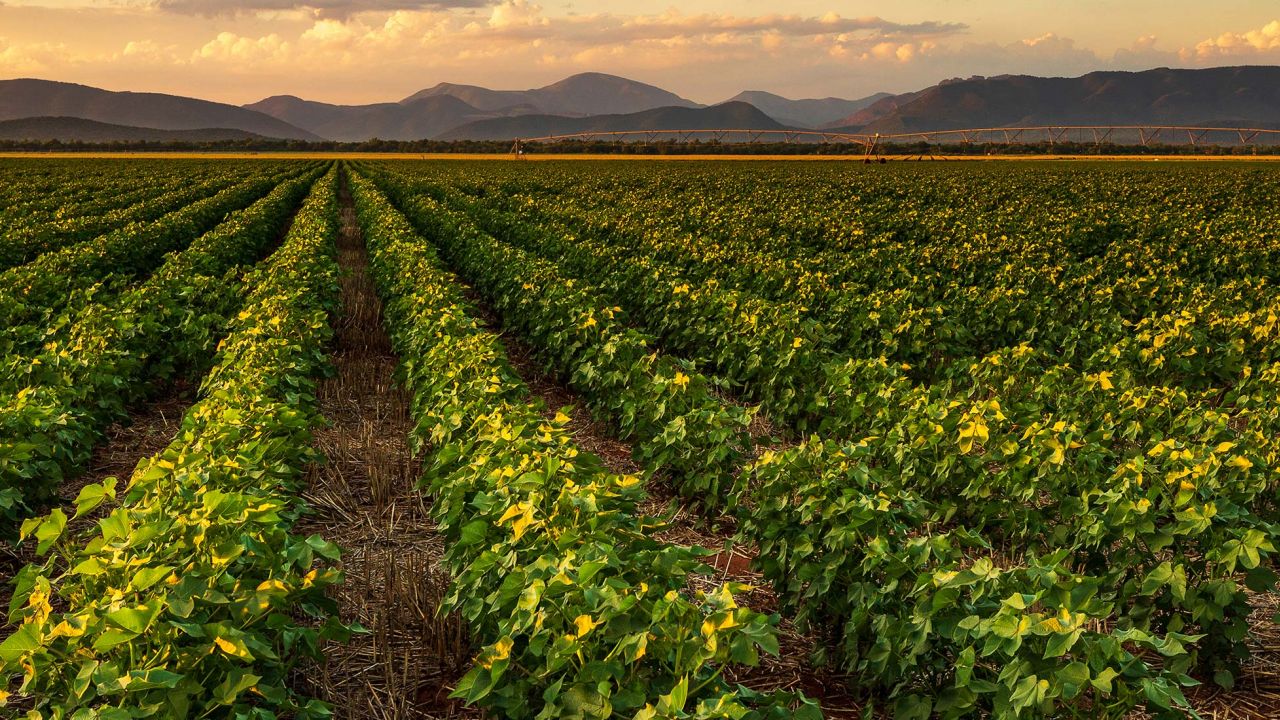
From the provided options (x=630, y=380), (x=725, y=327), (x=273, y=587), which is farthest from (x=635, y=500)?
(x=725, y=327)

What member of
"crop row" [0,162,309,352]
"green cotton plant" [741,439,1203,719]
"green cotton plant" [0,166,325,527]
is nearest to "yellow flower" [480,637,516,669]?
"green cotton plant" [741,439,1203,719]

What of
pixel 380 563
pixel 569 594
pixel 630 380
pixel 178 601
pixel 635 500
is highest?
pixel 178 601

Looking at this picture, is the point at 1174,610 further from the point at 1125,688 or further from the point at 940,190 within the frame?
the point at 940,190

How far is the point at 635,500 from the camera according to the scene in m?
4.50

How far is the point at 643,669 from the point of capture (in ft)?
10.0

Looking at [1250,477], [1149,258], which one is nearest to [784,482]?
[1250,477]

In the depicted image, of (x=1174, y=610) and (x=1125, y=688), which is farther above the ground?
(x=1125, y=688)

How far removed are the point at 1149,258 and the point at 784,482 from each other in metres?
13.0

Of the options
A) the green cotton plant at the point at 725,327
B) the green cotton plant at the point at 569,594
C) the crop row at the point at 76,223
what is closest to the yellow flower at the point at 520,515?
the green cotton plant at the point at 569,594

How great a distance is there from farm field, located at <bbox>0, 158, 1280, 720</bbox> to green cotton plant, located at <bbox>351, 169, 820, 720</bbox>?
0.02 m

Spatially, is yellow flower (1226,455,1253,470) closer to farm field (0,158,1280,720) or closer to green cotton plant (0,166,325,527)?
farm field (0,158,1280,720)

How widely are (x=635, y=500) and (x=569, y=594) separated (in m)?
1.34

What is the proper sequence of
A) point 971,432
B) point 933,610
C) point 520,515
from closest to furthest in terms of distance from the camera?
point 933,610
point 520,515
point 971,432

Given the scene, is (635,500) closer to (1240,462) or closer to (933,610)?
(933,610)
